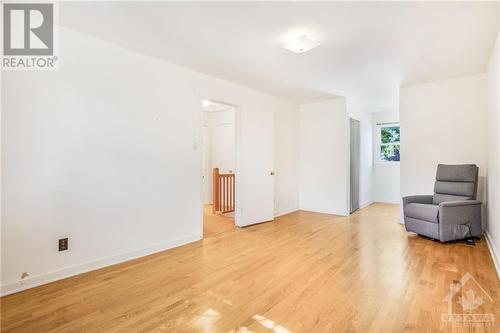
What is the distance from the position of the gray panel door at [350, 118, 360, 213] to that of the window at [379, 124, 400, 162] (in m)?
1.47

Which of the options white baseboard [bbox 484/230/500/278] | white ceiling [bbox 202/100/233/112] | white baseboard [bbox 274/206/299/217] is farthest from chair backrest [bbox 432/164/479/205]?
white ceiling [bbox 202/100/233/112]

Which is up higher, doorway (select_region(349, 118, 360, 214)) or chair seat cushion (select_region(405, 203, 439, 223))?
doorway (select_region(349, 118, 360, 214))

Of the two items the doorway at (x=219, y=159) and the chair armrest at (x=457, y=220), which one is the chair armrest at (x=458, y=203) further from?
the doorway at (x=219, y=159)

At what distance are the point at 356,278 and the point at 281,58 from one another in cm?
258

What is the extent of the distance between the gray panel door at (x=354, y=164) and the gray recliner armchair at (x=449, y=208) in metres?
1.52

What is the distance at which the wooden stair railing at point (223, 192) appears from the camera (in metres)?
5.66

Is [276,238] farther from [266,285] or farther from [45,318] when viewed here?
[45,318]

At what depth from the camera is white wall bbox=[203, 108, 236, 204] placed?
21.0ft

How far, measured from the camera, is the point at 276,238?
362 centimetres

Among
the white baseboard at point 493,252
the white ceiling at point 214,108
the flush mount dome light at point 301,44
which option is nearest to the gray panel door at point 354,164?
the white baseboard at point 493,252

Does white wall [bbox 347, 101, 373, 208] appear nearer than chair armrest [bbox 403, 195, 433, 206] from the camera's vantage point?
No

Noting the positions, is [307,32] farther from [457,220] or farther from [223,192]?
[223,192]

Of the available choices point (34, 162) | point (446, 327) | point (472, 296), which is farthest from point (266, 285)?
point (34, 162)

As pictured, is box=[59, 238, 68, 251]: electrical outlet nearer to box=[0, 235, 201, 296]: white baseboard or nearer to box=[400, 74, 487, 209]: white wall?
box=[0, 235, 201, 296]: white baseboard
